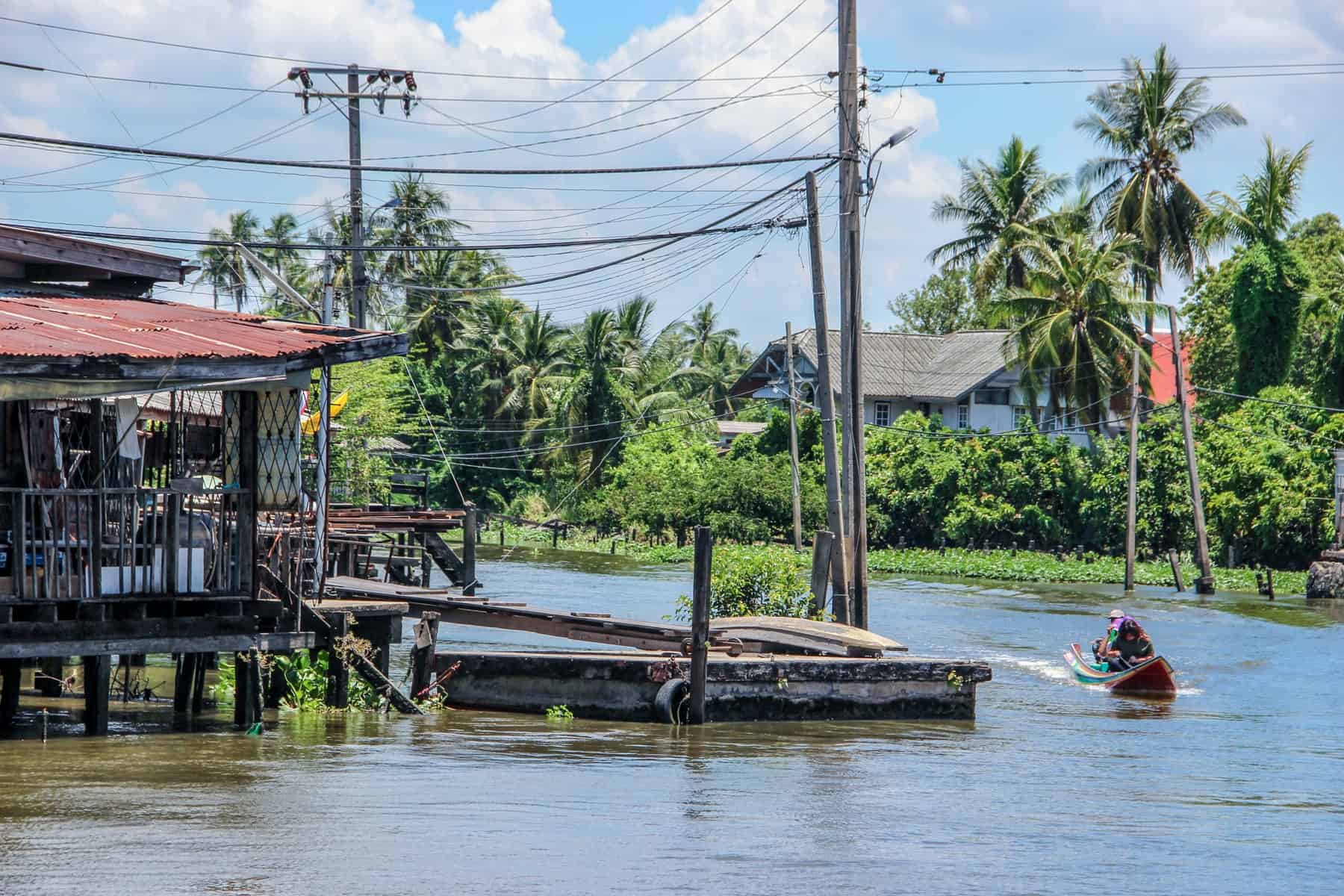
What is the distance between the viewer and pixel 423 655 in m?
18.1

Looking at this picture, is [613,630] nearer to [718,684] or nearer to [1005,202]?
[718,684]

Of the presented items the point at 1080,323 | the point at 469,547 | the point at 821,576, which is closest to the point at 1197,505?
the point at 1080,323

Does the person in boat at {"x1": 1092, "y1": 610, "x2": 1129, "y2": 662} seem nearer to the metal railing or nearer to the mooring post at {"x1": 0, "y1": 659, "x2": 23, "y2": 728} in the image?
Result: the metal railing

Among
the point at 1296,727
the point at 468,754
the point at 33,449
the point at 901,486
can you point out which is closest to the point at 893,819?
the point at 468,754

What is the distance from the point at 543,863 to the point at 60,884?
3109 millimetres

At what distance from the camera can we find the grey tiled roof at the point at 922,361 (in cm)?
6000

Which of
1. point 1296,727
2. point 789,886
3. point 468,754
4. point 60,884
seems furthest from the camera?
point 1296,727

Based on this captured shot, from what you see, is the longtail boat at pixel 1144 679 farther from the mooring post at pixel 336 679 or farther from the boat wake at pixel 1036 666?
the mooring post at pixel 336 679

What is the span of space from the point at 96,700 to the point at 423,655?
4189 mm

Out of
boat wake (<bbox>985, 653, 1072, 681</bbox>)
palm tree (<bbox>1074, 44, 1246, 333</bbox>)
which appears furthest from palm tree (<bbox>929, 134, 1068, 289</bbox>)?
boat wake (<bbox>985, 653, 1072, 681</bbox>)

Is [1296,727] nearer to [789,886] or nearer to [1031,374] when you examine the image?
[789,886]

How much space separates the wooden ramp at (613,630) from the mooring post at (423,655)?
2.92 ft

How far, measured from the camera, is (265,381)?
13555 millimetres

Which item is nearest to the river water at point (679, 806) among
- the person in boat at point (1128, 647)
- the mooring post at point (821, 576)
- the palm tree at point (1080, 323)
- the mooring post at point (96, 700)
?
the mooring post at point (96, 700)
